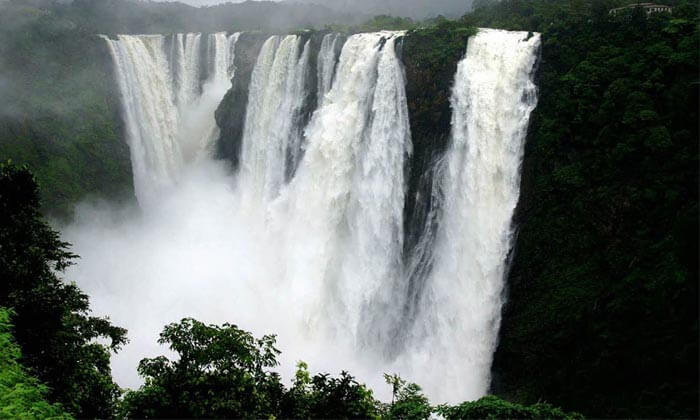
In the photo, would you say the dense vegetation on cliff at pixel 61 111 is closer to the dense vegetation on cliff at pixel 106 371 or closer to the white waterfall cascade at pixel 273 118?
the white waterfall cascade at pixel 273 118

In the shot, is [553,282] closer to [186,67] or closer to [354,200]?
[354,200]

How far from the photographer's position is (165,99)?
123 ft

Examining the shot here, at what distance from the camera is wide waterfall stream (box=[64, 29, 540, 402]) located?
1964cm

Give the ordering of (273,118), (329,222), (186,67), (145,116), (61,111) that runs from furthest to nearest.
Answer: (186,67)
(145,116)
(273,118)
(61,111)
(329,222)

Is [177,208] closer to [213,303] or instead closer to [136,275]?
[136,275]

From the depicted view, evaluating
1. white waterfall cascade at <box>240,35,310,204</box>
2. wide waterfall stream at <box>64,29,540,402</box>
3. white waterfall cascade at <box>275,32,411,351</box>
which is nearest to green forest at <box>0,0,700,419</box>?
wide waterfall stream at <box>64,29,540,402</box>

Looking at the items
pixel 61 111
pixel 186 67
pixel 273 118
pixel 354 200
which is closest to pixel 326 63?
pixel 273 118

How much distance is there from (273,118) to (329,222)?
9419 mm

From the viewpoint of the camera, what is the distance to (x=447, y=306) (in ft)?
66.9

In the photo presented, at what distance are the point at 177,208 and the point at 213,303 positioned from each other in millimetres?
10986

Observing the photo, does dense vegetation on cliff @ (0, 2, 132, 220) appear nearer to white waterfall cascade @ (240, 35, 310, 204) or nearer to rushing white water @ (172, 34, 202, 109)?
rushing white water @ (172, 34, 202, 109)

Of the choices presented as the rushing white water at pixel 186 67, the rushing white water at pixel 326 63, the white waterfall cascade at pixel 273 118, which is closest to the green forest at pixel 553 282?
the rushing white water at pixel 326 63

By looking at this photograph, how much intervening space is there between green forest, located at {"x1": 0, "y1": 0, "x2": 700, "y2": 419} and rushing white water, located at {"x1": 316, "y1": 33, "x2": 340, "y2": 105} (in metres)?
5.49

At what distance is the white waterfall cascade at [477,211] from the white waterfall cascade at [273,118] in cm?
1157
